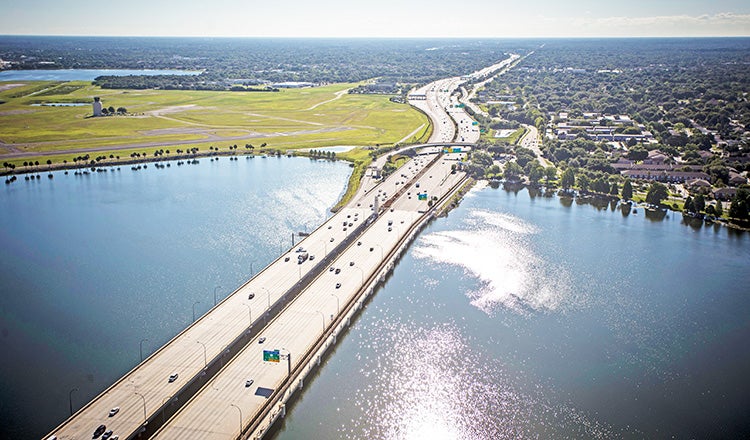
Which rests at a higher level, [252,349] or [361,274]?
[361,274]

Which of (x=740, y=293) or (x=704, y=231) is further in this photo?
(x=704, y=231)

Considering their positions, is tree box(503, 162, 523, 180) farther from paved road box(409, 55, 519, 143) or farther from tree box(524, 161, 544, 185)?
paved road box(409, 55, 519, 143)

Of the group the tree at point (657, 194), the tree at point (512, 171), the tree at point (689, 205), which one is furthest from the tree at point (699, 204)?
the tree at point (512, 171)

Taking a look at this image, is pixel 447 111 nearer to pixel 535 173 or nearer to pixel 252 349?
pixel 535 173

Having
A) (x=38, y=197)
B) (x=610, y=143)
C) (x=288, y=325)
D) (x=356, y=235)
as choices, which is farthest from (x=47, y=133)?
(x=610, y=143)

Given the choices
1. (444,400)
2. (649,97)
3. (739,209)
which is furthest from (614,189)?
(649,97)

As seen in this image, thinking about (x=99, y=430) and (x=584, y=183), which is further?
(x=584, y=183)

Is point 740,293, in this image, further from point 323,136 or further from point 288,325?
point 323,136
